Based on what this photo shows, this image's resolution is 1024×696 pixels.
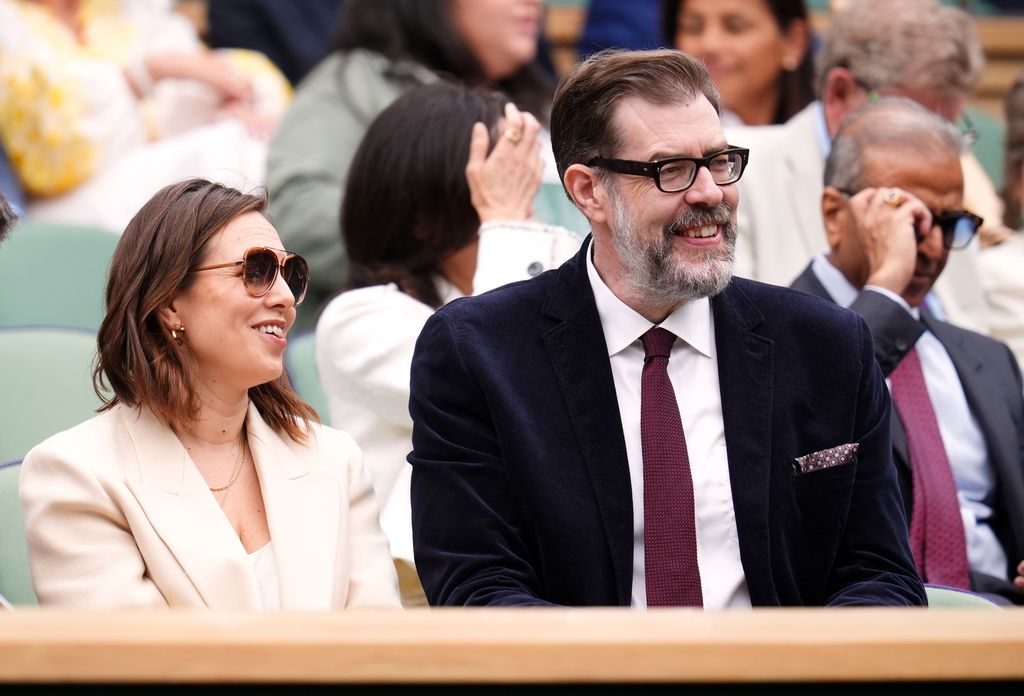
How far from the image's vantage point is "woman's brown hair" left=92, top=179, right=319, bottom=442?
2.00 m

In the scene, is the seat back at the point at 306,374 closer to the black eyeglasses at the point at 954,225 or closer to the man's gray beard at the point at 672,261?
the man's gray beard at the point at 672,261

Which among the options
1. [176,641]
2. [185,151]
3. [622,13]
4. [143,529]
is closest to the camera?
[176,641]

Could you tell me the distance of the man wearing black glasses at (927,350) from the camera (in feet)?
8.36

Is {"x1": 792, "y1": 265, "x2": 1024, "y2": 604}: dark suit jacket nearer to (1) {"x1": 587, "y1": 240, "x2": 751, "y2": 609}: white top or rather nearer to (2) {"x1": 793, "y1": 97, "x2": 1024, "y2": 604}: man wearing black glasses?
(2) {"x1": 793, "y1": 97, "x2": 1024, "y2": 604}: man wearing black glasses

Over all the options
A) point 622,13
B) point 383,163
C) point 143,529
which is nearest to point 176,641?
point 143,529

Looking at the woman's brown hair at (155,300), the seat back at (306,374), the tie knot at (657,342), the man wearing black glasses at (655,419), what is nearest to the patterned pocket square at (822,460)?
the man wearing black glasses at (655,419)

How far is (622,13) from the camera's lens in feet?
15.8

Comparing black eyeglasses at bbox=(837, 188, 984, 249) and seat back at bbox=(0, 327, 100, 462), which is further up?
black eyeglasses at bbox=(837, 188, 984, 249)

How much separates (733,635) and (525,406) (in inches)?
30.5

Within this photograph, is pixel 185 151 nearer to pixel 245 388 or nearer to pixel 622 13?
pixel 622 13

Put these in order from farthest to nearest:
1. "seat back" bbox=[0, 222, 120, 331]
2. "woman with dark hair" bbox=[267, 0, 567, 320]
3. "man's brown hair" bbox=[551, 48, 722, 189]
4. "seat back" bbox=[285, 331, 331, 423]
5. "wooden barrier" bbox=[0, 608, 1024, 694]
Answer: "woman with dark hair" bbox=[267, 0, 567, 320]
"seat back" bbox=[0, 222, 120, 331]
"seat back" bbox=[285, 331, 331, 423]
"man's brown hair" bbox=[551, 48, 722, 189]
"wooden barrier" bbox=[0, 608, 1024, 694]

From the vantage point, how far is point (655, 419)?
6.67 ft

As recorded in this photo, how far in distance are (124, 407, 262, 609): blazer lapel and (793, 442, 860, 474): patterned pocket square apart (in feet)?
2.54

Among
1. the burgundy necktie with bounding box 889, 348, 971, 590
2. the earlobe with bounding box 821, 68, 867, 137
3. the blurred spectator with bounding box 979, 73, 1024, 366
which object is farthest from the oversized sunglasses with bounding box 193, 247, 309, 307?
the blurred spectator with bounding box 979, 73, 1024, 366
